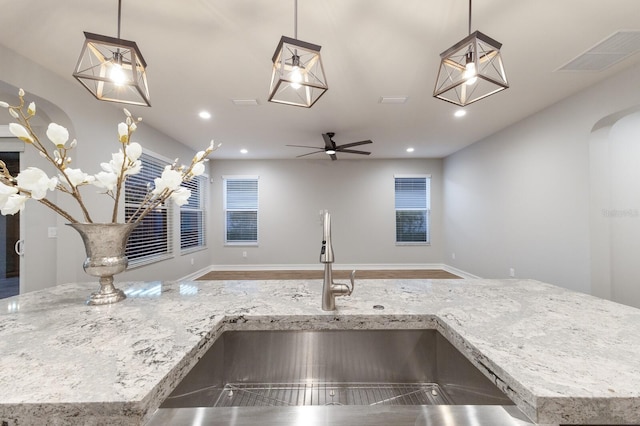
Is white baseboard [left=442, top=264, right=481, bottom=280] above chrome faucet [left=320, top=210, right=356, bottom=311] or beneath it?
beneath

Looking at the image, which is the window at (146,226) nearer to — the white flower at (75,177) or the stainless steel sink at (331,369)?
the white flower at (75,177)

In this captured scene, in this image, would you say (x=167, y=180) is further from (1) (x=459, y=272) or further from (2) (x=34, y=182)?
(1) (x=459, y=272)

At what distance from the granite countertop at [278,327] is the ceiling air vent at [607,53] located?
7.48 feet

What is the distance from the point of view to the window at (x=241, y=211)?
639 centimetres

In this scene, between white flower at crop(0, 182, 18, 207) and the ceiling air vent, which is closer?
white flower at crop(0, 182, 18, 207)

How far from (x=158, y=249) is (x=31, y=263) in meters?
1.52

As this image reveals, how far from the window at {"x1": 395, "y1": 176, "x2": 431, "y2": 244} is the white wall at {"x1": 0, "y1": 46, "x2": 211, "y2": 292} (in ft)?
17.6

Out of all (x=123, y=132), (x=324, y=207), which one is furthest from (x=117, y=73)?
(x=324, y=207)

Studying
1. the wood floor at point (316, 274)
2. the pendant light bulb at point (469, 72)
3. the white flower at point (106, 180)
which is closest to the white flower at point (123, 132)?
the white flower at point (106, 180)

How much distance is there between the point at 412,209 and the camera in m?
6.45

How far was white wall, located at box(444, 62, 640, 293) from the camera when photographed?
299 cm

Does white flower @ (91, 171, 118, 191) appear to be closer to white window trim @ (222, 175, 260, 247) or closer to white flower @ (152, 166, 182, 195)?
white flower @ (152, 166, 182, 195)

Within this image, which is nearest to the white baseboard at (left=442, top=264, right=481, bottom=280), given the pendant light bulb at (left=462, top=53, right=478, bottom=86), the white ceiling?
the white ceiling

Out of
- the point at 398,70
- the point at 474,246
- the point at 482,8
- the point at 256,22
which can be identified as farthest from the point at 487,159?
the point at 256,22
